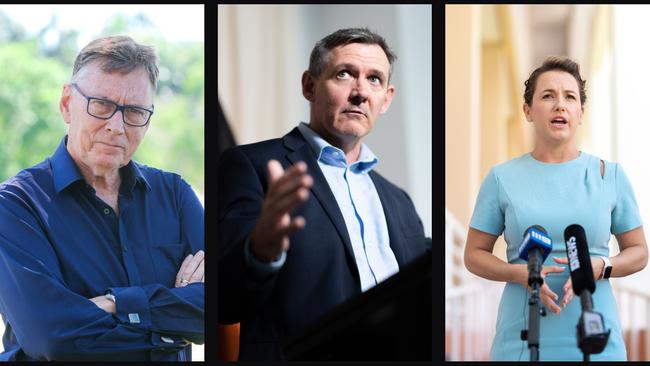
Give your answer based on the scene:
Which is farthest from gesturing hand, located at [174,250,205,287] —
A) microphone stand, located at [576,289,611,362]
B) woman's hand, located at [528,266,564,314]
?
microphone stand, located at [576,289,611,362]

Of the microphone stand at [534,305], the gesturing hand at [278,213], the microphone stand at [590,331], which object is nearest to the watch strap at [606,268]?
the microphone stand at [534,305]

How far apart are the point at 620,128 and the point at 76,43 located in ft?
6.99

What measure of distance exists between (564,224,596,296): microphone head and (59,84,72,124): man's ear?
191 centimetres

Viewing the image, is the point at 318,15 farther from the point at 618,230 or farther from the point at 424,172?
the point at 618,230

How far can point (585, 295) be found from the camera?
9.57 ft

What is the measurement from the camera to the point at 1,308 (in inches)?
157

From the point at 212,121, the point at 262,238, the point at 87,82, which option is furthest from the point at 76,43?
the point at 262,238

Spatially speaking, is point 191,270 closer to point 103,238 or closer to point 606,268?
point 103,238

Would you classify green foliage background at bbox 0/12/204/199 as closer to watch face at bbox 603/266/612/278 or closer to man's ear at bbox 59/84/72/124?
man's ear at bbox 59/84/72/124

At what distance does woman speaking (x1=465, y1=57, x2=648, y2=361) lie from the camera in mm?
3809

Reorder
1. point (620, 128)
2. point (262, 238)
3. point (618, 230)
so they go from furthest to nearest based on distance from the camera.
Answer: point (620, 128) < point (618, 230) < point (262, 238)

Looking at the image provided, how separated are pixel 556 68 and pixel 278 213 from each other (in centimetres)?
124

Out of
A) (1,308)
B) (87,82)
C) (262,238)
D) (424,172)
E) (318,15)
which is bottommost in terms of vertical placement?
(1,308)

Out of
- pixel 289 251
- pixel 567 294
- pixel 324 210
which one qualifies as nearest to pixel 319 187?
pixel 324 210
